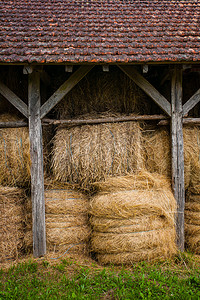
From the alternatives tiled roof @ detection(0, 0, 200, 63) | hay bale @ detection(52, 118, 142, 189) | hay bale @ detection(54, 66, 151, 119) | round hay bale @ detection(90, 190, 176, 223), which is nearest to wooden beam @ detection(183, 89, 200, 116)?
tiled roof @ detection(0, 0, 200, 63)

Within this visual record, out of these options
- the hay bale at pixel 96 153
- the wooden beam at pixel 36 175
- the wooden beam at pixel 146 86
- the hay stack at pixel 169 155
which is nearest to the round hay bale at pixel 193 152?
the hay stack at pixel 169 155

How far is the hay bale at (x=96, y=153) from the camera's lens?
14.3 feet

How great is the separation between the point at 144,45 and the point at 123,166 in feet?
7.23

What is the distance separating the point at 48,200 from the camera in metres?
4.42

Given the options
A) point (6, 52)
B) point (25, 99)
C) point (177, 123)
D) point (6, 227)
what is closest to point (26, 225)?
point (6, 227)

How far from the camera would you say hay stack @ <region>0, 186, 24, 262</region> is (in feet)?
14.1

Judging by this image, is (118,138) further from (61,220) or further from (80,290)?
(80,290)

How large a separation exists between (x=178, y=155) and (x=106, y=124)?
149 centimetres

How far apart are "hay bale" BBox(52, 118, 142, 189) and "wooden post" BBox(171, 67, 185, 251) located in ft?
2.18

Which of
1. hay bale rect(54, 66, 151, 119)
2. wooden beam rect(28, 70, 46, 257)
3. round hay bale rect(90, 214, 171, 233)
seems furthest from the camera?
hay bale rect(54, 66, 151, 119)

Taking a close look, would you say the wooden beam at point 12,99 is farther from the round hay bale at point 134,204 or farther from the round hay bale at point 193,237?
the round hay bale at point 193,237

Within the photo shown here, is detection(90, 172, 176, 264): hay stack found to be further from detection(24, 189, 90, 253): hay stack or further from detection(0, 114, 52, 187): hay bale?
detection(0, 114, 52, 187): hay bale

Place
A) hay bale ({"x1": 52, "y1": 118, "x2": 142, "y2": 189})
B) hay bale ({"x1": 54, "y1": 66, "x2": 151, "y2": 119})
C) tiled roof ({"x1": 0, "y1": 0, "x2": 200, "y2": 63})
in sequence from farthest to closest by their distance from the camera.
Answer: hay bale ({"x1": 54, "y1": 66, "x2": 151, "y2": 119}) < hay bale ({"x1": 52, "y1": 118, "x2": 142, "y2": 189}) < tiled roof ({"x1": 0, "y1": 0, "x2": 200, "y2": 63})

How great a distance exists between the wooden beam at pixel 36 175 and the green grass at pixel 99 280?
0.36 m
